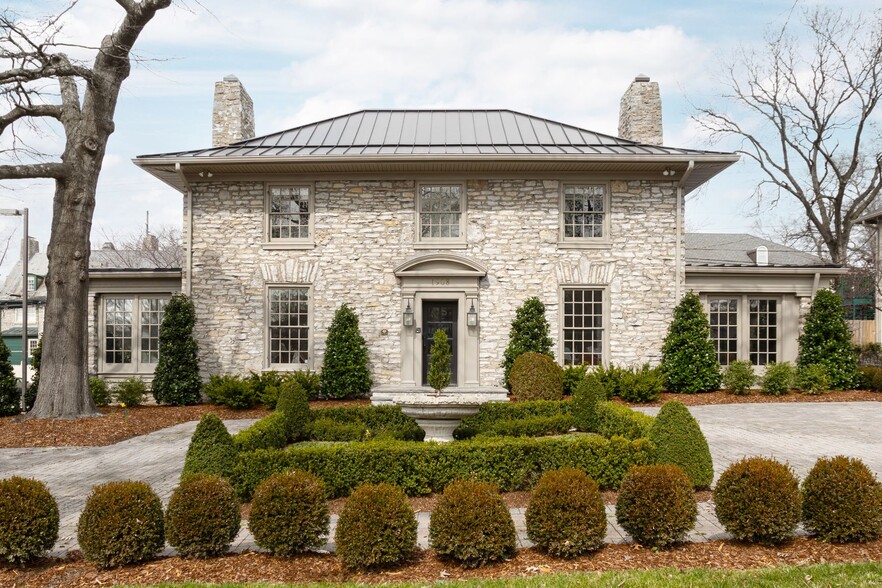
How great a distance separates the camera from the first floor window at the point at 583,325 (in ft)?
49.2

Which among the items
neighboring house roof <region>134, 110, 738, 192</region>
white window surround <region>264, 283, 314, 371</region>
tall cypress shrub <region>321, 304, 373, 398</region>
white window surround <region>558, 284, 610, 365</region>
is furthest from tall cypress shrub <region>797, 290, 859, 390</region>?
white window surround <region>264, 283, 314, 371</region>

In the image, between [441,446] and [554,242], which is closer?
[441,446]

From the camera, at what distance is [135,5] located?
12.0 meters

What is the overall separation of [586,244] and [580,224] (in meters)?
0.53

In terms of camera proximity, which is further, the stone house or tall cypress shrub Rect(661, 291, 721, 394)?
the stone house

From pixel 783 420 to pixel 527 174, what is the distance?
7497 mm

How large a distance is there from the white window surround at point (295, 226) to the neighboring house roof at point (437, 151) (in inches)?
17.2

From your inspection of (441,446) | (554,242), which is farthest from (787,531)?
(554,242)

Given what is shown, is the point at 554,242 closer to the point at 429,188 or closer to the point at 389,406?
the point at 429,188

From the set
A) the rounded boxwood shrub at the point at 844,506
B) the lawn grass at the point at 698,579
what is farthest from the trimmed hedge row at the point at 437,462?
the lawn grass at the point at 698,579

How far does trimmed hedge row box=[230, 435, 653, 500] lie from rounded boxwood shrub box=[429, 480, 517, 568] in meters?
1.92

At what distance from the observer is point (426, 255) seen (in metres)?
14.7

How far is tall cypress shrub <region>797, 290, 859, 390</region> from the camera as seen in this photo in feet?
49.6

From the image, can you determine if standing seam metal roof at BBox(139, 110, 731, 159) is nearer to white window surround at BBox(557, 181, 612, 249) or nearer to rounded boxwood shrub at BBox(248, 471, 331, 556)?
white window surround at BBox(557, 181, 612, 249)
